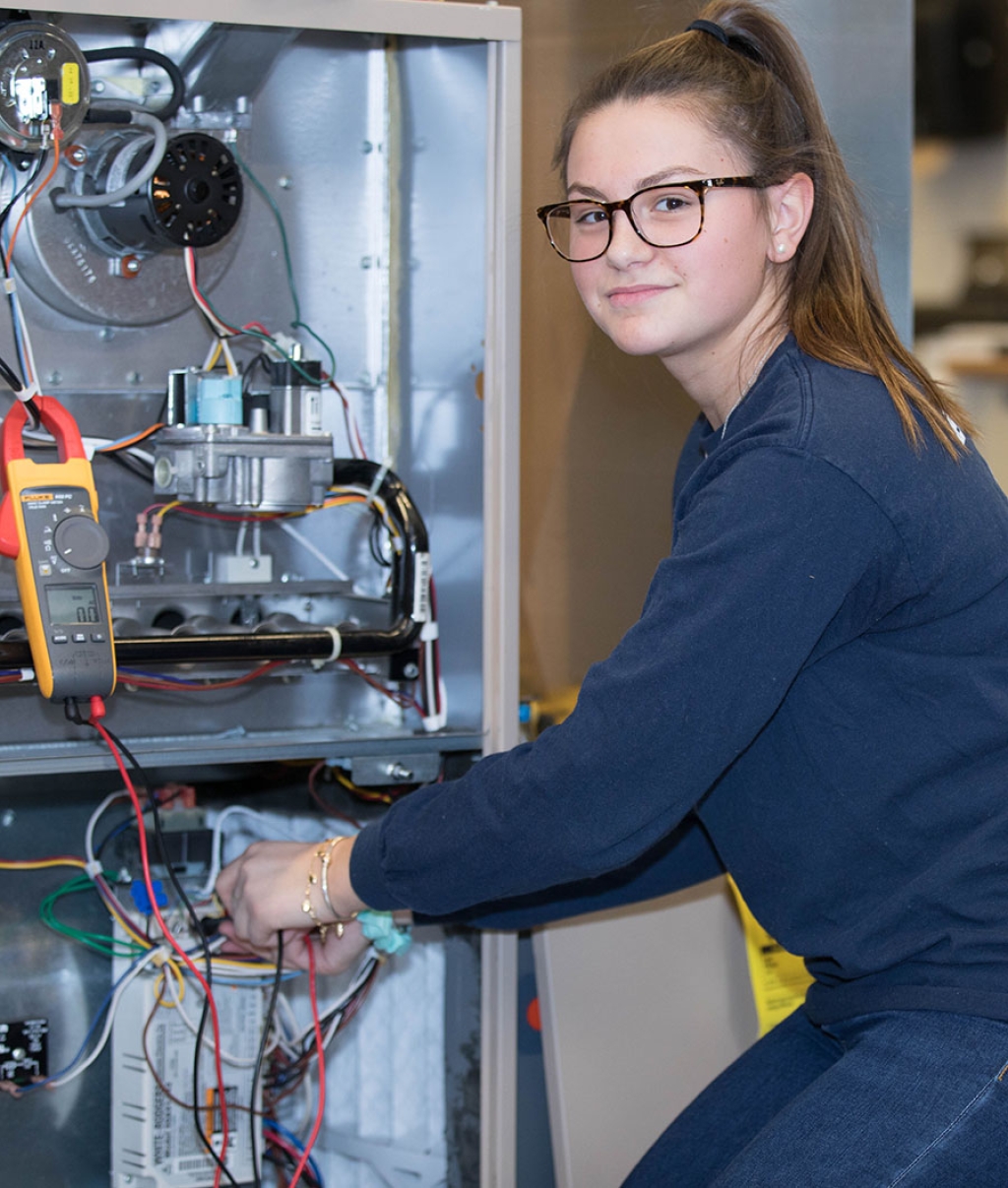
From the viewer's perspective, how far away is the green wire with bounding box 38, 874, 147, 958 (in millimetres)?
1562

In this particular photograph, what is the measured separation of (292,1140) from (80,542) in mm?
839

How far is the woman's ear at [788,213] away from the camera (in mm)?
1131

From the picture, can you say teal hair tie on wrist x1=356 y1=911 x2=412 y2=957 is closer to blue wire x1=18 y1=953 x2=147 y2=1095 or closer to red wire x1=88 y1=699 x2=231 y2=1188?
red wire x1=88 y1=699 x2=231 y2=1188

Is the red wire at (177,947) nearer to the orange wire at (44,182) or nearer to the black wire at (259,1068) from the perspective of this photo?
the black wire at (259,1068)

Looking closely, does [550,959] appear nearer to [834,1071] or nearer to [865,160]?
[834,1071]

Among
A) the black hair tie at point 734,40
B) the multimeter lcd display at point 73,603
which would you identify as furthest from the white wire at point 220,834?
the black hair tie at point 734,40

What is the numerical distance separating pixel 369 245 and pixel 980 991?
106 centimetres

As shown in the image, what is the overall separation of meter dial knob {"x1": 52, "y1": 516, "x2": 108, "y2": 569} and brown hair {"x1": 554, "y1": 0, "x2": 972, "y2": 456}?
1.83ft

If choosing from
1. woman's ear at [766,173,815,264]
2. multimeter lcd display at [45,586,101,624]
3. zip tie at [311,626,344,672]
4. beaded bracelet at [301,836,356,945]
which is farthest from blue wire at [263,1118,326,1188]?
woman's ear at [766,173,815,264]

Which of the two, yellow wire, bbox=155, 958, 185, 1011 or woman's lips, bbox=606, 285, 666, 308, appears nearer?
woman's lips, bbox=606, 285, 666, 308

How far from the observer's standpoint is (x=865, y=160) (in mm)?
1760

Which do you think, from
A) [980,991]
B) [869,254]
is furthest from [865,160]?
[980,991]

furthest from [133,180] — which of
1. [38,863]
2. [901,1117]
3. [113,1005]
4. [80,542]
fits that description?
[901,1117]

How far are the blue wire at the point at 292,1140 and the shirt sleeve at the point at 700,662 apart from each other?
751 millimetres
